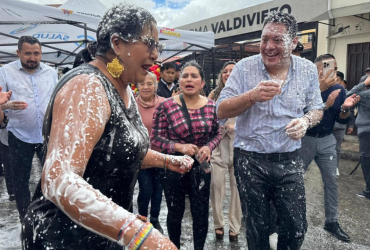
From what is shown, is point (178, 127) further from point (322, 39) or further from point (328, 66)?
point (322, 39)

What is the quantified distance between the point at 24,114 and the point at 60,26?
4.83 m

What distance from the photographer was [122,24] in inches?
54.2

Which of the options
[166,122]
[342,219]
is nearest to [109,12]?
[166,122]

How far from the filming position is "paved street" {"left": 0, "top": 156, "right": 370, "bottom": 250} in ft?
11.7

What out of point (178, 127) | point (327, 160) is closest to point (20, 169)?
point (178, 127)

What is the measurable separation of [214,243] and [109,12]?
2.90 metres

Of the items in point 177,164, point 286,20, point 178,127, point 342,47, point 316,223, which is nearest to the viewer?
point 177,164

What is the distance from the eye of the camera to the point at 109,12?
1429mm

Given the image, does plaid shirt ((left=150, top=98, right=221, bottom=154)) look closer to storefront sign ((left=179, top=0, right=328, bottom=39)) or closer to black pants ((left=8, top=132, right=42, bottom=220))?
black pants ((left=8, top=132, right=42, bottom=220))

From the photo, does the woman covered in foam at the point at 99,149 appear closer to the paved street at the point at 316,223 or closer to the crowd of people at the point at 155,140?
the crowd of people at the point at 155,140

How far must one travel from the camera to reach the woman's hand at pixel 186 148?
9.73 ft

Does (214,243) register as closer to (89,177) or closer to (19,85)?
(89,177)

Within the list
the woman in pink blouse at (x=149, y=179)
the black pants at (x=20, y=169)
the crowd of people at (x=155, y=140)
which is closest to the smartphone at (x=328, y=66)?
the crowd of people at (x=155, y=140)

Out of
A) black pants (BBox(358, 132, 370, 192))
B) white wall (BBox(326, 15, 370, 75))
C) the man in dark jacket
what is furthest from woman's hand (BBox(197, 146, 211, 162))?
white wall (BBox(326, 15, 370, 75))
